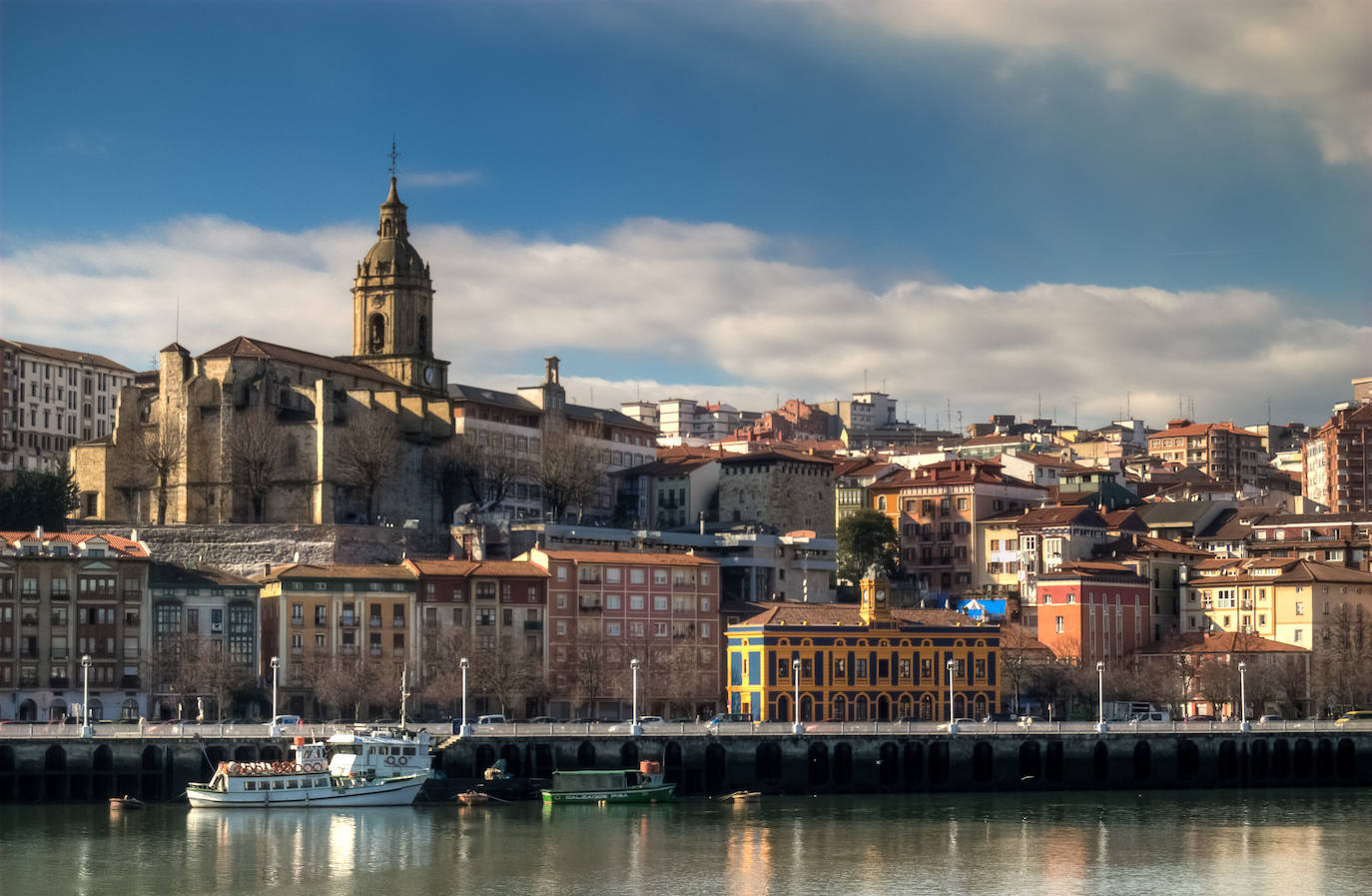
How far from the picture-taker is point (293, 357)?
5669 inches

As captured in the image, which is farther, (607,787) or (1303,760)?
(1303,760)

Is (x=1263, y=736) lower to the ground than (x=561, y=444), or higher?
lower

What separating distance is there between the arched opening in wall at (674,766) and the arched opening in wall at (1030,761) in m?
14.7

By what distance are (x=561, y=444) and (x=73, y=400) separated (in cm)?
4336

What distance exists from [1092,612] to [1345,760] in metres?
28.3

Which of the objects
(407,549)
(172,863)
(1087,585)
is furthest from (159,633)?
(1087,585)

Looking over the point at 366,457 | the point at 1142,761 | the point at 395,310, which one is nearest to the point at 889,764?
the point at 1142,761

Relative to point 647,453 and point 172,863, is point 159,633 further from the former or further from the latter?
point 647,453

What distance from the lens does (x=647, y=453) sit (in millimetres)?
168375

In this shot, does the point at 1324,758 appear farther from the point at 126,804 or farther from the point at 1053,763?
the point at 126,804

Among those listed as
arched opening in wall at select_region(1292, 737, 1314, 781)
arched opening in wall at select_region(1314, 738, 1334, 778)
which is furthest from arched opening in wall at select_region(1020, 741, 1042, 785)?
arched opening in wall at select_region(1314, 738, 1334, 778)

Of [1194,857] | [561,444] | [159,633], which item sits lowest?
[1194,857]

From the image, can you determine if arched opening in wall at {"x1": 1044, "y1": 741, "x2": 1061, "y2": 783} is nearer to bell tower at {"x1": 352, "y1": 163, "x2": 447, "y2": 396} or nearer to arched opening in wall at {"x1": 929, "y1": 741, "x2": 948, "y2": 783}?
arched opening in wall at {"x1": 929, "y1": 741, "x2": 948, "y2": 783}

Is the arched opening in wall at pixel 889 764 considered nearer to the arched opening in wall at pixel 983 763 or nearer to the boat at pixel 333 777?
the arched opening in wall at pixel 983 763
